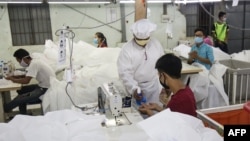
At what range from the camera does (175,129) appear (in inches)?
42.3

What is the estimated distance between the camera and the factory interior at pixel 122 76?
131cm

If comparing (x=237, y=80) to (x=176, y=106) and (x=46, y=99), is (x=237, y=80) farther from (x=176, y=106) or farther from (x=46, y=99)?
(x=46, y=99)

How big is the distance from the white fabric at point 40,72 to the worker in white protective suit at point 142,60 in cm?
137

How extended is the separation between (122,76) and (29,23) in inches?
186

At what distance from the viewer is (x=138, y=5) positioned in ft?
9.78

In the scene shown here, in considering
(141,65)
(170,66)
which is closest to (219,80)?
(141,65)

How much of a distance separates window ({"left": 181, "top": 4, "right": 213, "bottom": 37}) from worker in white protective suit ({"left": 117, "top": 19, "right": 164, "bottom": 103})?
17.0 ft

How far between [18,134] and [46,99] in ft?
6.20

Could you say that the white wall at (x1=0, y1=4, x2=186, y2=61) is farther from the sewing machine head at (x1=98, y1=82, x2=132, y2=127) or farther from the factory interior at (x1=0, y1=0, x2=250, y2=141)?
the sewing machine head at (x1=98, y1=82, x2=132, y2=127)

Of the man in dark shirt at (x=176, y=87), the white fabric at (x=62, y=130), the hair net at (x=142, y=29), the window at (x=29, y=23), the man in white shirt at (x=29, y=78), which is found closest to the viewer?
the white fabric at (x=62, y=130)

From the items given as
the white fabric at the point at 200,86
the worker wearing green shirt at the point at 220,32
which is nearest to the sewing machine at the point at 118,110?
the white fabric at the point at 200,86

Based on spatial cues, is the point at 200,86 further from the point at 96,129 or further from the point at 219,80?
the point at 96,129

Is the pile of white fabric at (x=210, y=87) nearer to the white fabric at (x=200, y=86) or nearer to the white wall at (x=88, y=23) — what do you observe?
the white fabric at (x=200, y=86)

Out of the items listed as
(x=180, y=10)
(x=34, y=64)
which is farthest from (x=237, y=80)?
(x=180, y=10)
